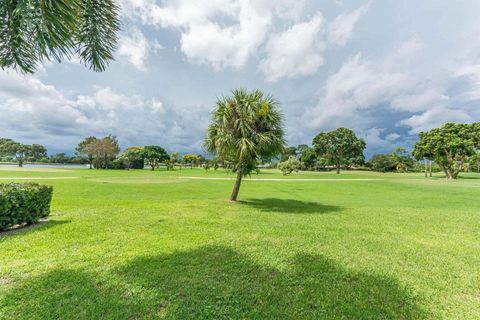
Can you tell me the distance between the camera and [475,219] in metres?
8.83

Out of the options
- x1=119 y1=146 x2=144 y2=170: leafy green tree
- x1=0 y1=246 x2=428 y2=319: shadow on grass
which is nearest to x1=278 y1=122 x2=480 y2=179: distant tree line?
x1=0 y1=246 x2=428 y2=319: shadow on grass

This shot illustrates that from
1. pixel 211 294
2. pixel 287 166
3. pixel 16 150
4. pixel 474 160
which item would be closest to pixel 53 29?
pixel 211 294

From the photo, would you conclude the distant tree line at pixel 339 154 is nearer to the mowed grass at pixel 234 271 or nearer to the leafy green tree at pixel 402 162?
the leafy green tree at pixel 402 162

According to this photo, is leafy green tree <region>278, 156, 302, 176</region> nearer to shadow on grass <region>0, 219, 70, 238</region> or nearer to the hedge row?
shadow on grass <region>0, 219, 70, 238</region>

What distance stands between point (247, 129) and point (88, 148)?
73.7m

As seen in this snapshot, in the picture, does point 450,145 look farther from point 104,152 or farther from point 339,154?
point 104,152

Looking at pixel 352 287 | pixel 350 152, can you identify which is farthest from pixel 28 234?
pixel 350 152

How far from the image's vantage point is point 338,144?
57.7 meters

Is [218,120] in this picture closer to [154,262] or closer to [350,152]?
[154,262]

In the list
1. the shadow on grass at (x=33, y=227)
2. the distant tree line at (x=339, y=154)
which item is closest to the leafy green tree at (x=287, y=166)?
the distant tree line at (x=339, y=154)

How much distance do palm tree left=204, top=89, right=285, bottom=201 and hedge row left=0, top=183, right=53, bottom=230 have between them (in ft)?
23.7

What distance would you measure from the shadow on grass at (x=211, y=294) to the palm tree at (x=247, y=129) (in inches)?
277

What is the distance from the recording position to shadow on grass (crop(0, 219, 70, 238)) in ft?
18.7

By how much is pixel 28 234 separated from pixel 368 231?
1015 centimetres
